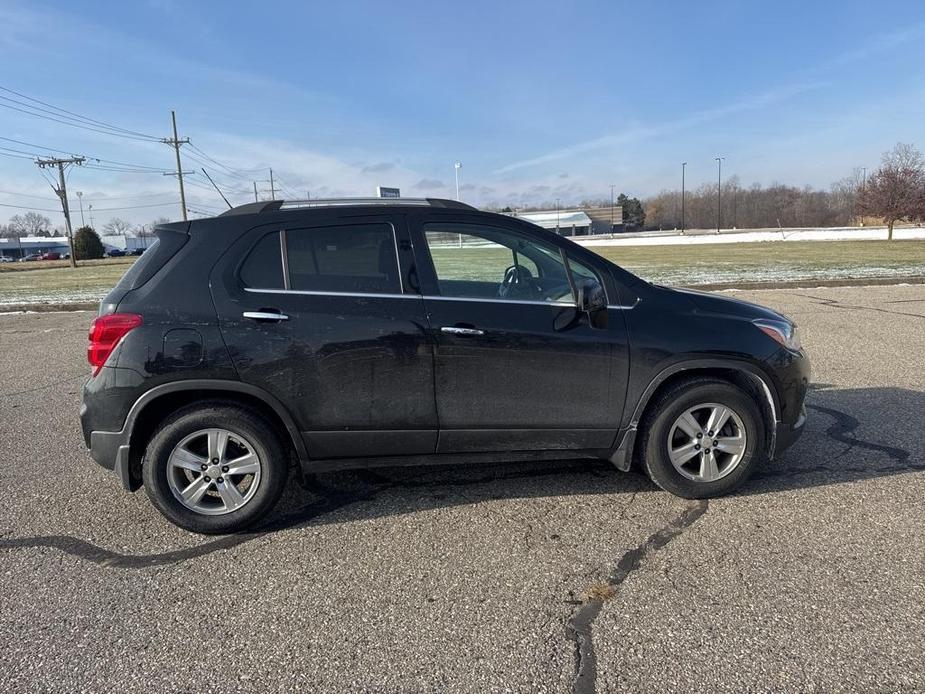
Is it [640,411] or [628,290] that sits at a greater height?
[628,290]

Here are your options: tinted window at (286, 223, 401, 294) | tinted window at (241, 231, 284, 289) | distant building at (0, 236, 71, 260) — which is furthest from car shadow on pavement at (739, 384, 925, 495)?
distant building at (0, 236, 71, 260)

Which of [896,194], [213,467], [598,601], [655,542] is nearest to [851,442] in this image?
[655,542]

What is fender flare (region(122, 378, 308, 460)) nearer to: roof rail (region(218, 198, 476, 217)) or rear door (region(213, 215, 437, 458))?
rear door (region(213, 215, 437, 458))

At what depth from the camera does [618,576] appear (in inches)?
118

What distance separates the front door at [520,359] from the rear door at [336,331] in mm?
130

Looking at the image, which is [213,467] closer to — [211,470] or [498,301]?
[211,470]

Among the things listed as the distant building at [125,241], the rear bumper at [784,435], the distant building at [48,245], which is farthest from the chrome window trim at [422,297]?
the distant building at [125,241]

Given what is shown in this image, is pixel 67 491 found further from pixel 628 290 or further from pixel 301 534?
pixel 628 290

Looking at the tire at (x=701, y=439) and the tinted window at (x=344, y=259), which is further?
the tire at (x=701, y=439)

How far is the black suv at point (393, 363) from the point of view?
11.1 ft

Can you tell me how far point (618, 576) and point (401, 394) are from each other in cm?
A: 149

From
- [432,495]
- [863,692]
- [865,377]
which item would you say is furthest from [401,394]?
[865,377]

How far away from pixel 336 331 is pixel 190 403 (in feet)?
3.06

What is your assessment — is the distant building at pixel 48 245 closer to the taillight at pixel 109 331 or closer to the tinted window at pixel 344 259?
the taillight at pixel 109 331
